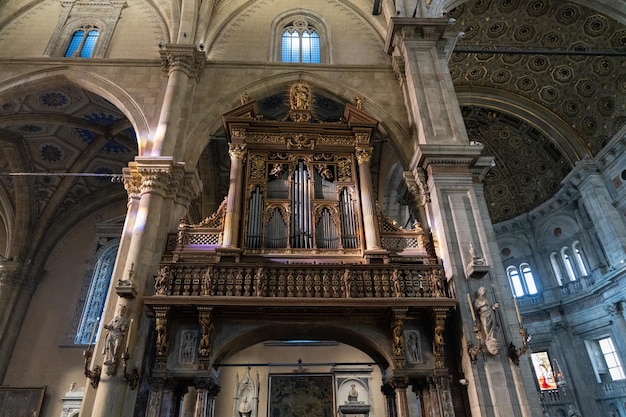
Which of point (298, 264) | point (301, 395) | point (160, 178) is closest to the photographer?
point (298, 264)

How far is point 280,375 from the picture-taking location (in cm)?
1375

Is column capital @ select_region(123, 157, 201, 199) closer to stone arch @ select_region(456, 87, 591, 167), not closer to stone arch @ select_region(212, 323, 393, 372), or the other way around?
stone arch @ select_region(212, 323, 393, 372)

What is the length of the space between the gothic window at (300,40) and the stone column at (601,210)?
45.3ft

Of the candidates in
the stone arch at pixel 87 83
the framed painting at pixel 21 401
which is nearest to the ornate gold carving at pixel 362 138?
the stone arch at pixel 87 83

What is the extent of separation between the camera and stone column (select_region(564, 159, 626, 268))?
17.4m

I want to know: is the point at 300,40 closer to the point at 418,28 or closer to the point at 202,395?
the point at 418,28

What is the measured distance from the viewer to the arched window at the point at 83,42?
13.8m

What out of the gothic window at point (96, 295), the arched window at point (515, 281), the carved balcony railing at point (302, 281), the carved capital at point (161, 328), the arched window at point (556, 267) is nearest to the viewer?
the carved capital at point (161, 328)

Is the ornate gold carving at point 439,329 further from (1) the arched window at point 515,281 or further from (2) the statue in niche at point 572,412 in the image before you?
(1) the arched window at point 515,281

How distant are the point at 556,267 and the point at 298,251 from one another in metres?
18.9

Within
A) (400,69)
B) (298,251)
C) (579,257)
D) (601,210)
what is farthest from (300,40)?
(579,257)

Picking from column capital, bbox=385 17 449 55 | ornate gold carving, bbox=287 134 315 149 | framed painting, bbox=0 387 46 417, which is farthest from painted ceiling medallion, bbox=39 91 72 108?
column capital, bbox=385 17 449 55

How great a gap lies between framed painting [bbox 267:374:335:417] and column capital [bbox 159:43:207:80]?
Result: 10.5 metres

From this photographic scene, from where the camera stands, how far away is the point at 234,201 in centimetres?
1015
